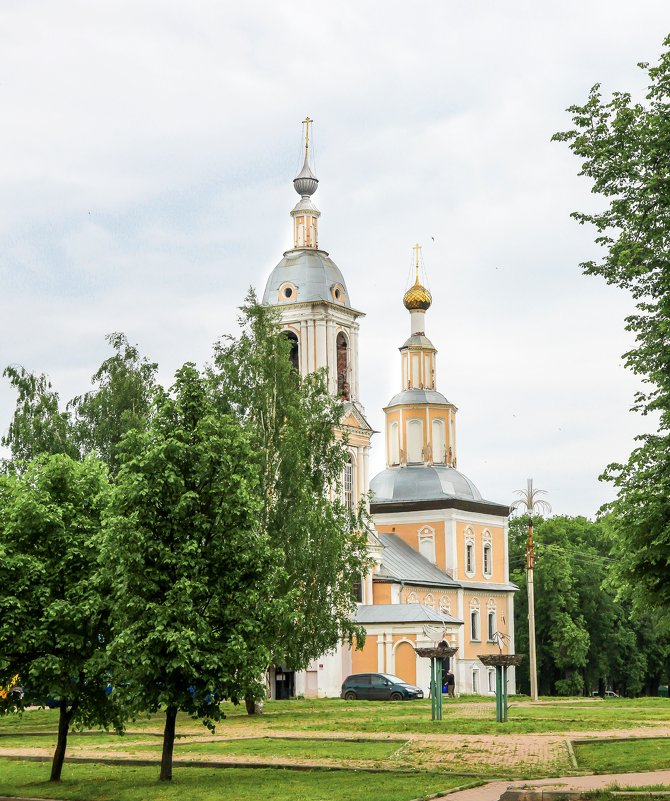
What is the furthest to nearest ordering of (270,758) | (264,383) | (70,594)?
(264,383) < (270,758) < (70,594)

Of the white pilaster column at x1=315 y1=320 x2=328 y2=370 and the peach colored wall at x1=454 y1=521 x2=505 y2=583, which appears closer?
the white pilaster column at x1=315 y1=320 x2=328 y2=370

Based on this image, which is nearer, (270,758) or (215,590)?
(215,590)

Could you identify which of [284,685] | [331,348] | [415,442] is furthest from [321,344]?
[284,685]

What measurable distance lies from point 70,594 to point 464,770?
6570 millimetres

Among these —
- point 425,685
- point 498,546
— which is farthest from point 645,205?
point 498,546

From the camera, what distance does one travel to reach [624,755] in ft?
69.2

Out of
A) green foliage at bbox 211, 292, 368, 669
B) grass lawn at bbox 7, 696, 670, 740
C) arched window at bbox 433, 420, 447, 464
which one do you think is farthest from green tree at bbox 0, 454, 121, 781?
arched window at bbox 433, 420, 447, 464

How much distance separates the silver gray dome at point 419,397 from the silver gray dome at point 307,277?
13.2 m

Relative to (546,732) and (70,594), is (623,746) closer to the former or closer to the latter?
(546,732)

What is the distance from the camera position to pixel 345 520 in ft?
143

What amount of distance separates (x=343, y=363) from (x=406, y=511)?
41.6 feet

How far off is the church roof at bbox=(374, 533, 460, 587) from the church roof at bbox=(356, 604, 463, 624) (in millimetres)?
2912

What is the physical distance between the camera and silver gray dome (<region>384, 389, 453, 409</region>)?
7769 cm

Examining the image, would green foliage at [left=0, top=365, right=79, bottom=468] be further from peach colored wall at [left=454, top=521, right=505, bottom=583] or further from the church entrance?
peach colored wall at [left=454, top=521, right=505, bottom=583]
